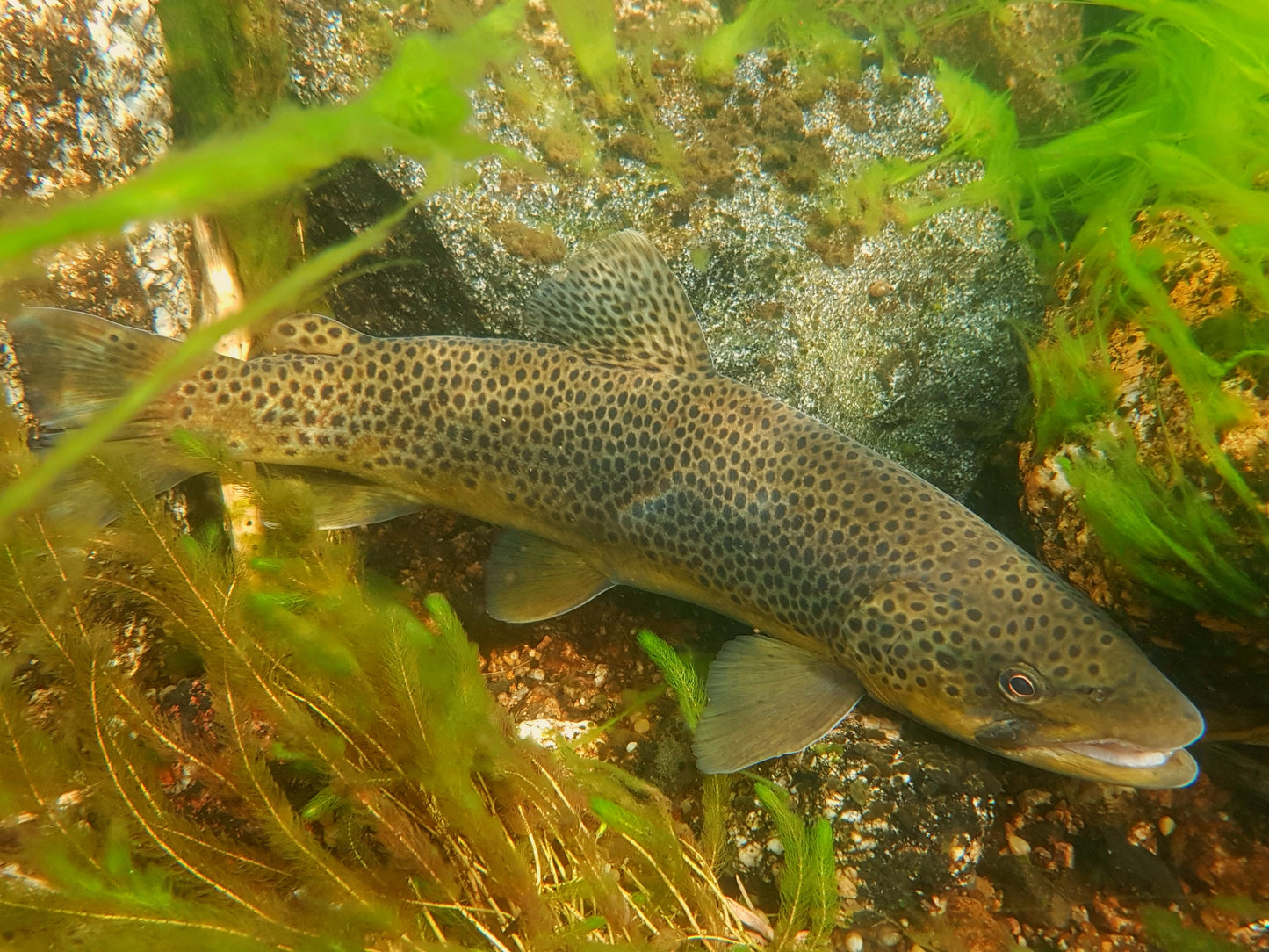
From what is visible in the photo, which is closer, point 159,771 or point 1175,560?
point 1175,560

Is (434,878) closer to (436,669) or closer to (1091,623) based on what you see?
(436,669)

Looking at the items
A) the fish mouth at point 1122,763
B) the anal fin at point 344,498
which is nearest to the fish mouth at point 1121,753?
the fish mouth at point 1122,763

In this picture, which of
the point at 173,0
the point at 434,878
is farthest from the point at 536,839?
the point at 173,0

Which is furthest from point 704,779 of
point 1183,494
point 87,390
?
point 87,390

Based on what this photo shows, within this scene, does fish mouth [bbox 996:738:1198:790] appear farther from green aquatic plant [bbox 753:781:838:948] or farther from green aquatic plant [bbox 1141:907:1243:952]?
green aquatic plant [bbox 753:781:838:948]

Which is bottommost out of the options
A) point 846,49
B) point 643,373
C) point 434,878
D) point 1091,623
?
point 434,878

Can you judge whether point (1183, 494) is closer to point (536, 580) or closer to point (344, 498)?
point (536, 580)

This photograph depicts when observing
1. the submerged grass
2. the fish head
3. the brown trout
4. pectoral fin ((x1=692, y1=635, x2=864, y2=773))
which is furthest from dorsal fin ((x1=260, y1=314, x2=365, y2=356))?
the fish head
